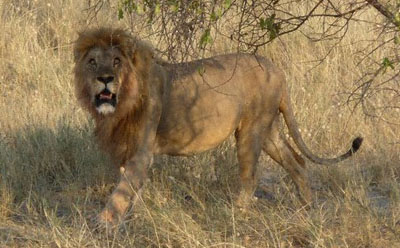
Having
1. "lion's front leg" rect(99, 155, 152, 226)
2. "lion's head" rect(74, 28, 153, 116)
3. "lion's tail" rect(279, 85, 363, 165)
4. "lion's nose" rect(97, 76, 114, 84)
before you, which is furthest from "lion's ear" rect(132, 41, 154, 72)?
"lion's tail" rect(279, 85, 363, 165)

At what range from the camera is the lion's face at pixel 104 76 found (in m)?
4.74

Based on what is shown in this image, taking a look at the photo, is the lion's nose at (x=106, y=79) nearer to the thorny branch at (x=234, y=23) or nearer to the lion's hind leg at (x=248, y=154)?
the thorny branch at (x=234, y=23)

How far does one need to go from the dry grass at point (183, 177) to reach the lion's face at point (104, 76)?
57 cm

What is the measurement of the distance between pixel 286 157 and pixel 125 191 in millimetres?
1294

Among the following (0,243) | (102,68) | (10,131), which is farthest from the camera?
(10,131)

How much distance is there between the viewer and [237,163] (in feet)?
18.9

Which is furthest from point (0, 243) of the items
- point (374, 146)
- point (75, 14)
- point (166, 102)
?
point (75, 14)

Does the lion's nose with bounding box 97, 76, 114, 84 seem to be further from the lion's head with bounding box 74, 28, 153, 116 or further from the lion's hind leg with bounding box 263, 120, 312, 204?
the lion's hind leg with bounding box 263, 120, 312, 204

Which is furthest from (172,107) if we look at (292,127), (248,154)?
(292,127)

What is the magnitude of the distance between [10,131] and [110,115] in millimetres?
1552

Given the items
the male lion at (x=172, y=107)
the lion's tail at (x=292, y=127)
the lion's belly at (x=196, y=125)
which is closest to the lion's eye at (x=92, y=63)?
the male lion at (x=172, y=107)

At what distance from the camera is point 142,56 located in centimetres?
493

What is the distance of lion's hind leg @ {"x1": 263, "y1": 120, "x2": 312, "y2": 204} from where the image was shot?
18.1 ft

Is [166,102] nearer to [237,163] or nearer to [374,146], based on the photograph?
[237,163]
